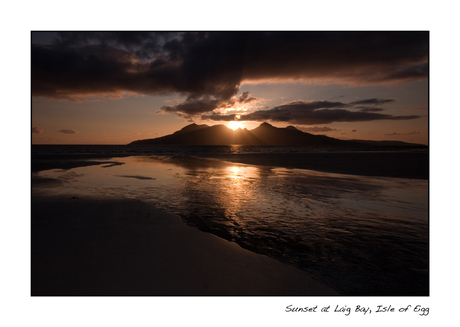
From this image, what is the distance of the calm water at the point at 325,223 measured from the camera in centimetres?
457

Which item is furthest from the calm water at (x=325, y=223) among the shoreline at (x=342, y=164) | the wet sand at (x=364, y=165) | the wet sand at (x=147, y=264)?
the shoreline at (x=342, y=164)

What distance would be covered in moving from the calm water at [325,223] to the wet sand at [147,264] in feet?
1.75

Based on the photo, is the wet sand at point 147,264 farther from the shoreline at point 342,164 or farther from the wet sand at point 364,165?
the wet sand at point 364,165

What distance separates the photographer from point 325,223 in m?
7.01

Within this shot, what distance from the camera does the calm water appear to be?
15.0ft

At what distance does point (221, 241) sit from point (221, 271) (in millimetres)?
1244

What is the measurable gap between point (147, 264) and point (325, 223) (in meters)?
4.95

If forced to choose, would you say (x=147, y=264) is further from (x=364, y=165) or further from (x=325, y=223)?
(x=364, y=165)

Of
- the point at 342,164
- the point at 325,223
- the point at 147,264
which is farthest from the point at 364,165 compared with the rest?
the point at 147,264

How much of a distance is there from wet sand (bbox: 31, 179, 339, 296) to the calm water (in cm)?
53

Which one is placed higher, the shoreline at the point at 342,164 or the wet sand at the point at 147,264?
the shoreline at the point at 342,164

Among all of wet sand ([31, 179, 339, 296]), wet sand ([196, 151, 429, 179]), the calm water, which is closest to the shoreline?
wet sand ([196, 151, 429, 179])

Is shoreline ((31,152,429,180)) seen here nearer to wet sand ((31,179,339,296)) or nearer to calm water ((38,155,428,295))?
calm water ((38,155,428,295))

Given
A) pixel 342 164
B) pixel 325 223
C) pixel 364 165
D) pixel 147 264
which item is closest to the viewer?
pixel 147 264
